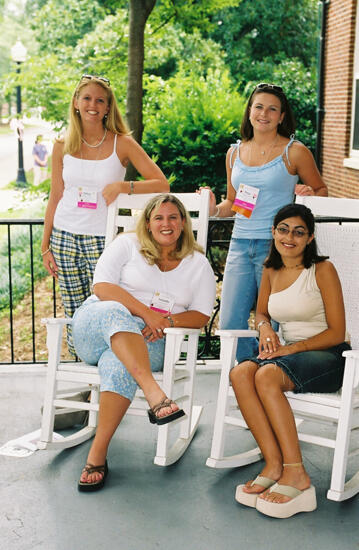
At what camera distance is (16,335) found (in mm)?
7051

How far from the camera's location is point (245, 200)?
3.18 m

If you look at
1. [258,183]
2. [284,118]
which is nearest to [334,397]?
[258,183]

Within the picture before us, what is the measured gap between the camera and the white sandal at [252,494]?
2.66 metres

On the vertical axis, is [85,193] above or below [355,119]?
below

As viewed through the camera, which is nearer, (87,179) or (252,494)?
(252,494)

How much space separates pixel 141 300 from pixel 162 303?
0.33 feet

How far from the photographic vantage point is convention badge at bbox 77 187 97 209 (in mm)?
3283

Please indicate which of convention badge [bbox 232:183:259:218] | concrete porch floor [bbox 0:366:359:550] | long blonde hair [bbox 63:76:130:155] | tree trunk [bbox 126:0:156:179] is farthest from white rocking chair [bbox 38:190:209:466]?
tree trunk [bbox 126:0:156:179]

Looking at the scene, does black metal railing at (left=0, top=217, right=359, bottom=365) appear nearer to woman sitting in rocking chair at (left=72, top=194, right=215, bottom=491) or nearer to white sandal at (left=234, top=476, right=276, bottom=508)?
woman sitting in rocking chair at (left=72, top=194, right=215, bottom=491)

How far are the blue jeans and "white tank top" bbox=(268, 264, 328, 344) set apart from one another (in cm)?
31

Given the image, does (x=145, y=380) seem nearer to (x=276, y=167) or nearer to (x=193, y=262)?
(x=193, y=262)

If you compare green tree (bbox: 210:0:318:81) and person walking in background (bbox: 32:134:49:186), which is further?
green tree (bbox: 210:0:318:81)

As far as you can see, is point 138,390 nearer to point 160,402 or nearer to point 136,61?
point 160,402

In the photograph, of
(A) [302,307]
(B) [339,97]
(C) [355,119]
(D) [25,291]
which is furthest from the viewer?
(B) [339,97]
